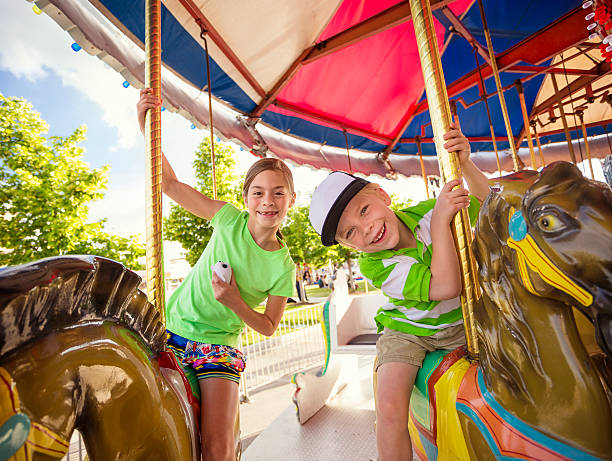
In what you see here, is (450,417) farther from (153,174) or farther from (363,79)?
(363,79)

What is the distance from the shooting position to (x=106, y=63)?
1943 millimetres

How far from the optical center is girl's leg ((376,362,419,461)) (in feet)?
3.26

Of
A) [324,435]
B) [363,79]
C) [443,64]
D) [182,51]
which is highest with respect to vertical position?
[443,64]

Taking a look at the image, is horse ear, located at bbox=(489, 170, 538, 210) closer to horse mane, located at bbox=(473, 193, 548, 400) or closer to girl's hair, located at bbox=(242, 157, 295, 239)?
horse mane, located at bbox=(473, 193, 548, 400)

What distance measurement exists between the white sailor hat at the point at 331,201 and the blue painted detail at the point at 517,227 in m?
0.53

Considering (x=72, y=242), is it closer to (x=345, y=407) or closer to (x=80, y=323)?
(x=345, y=407)

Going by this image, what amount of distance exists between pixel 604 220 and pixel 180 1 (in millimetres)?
2070

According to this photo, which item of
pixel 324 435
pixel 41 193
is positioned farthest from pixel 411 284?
pixel 41 193

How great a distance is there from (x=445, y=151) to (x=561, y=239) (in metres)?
0.44

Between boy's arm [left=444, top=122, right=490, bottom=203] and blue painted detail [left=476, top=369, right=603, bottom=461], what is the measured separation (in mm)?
598

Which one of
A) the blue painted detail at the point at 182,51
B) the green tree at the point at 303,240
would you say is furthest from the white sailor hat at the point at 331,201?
the green tree at the point at 303,240

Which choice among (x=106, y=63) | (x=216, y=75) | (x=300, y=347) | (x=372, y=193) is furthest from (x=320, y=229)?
(x=300, y=347)

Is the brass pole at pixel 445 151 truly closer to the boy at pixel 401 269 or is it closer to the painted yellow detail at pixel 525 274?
the boy at pixel 401 269

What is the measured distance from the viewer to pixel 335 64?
11.0 feet
